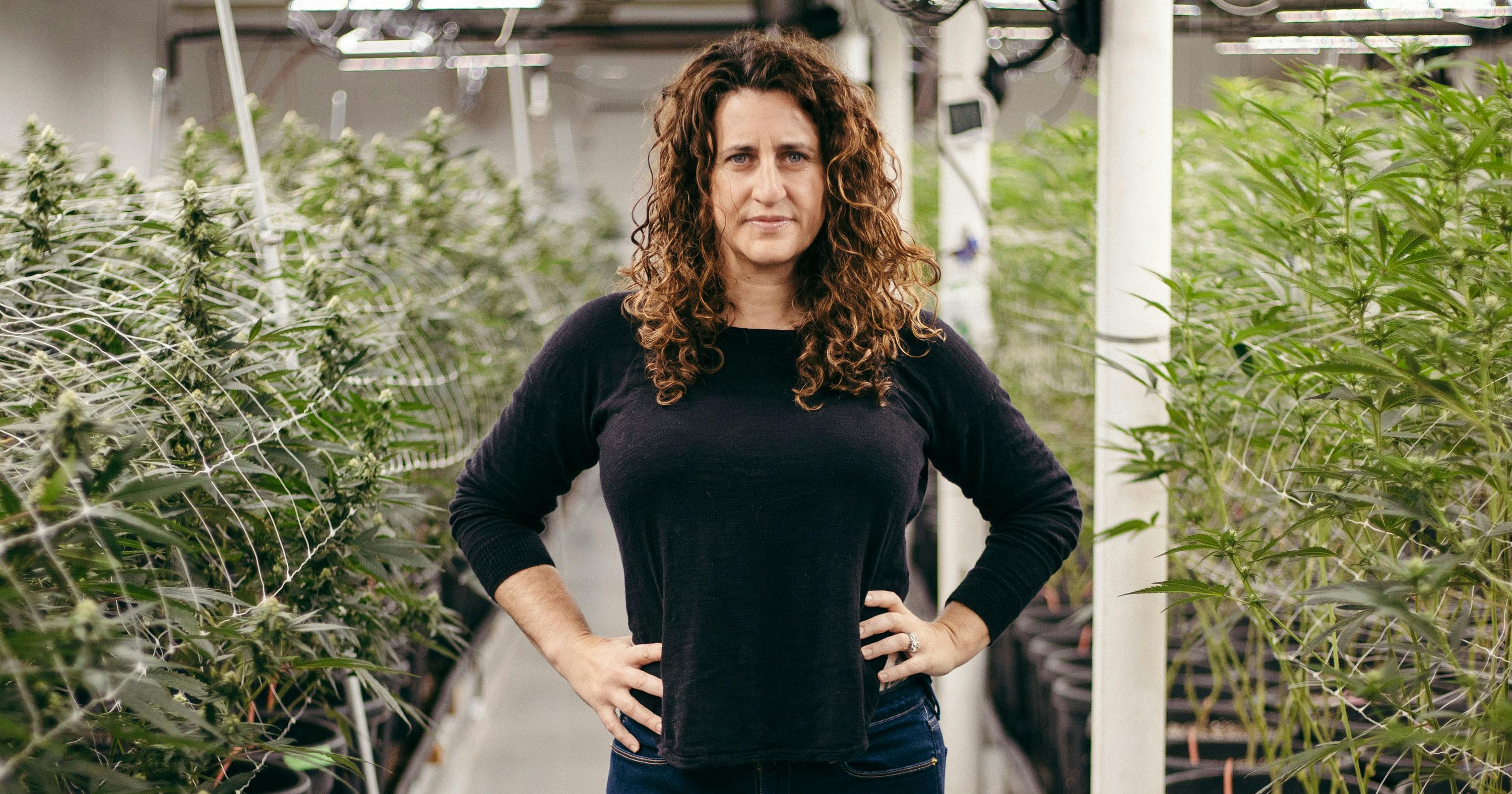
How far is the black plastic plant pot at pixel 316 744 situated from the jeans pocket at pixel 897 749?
0.87 meters

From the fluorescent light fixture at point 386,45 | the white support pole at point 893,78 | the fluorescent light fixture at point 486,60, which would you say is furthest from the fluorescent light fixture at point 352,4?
the fluorescent light fixture at point 486,60

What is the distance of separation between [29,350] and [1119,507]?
1.42 meters

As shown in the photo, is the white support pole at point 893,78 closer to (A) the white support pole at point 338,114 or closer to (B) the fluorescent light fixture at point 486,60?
(A) the white support pole at point 338,114

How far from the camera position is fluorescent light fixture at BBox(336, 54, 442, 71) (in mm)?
7875

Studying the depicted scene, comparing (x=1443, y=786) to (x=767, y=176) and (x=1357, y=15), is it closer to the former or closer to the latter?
(x=767, y=176)

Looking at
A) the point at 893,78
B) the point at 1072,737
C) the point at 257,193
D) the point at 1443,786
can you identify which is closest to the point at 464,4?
the point at 893,78

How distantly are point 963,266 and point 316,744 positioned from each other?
5.88 ft

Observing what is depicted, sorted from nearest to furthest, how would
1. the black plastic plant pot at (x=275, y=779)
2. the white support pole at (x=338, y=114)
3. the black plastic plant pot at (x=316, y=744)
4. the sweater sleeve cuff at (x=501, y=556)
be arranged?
the sweater sleeve cuff at (x=501, y=556) → the black plastic plant pot at (x=316, y=744) → the black plastic plant pot at (x=275, y=779) → the white support pole at (x=338, y=114)

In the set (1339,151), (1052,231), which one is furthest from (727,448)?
(1052,231)

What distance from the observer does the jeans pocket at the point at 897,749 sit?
119cm

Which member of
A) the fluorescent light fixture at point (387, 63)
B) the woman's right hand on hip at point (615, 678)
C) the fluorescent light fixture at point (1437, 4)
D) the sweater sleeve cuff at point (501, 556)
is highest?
the fluorescent light fixture at point (387, 63)

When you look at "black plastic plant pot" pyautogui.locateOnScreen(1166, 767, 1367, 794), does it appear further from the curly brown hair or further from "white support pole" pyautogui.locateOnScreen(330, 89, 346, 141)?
"white support pole" pyautogui.locateOnScreen(330, 89, 346, 141)

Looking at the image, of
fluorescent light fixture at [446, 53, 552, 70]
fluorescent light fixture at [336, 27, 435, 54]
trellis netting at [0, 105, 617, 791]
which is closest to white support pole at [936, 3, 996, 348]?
trellis netting at [0, 105, 617, 791]

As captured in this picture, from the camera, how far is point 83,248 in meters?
1.49
